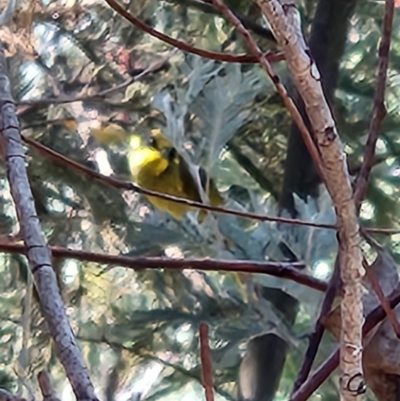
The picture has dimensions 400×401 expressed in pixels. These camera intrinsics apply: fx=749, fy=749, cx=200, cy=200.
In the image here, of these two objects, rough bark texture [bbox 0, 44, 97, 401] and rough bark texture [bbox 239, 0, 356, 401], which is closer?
rough bark texture [bbox 0, 44, 97, 401]

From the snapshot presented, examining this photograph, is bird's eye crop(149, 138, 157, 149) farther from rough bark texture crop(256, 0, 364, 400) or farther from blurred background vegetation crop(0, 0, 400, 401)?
rough bark texture crop(256, 0, 364, 400)

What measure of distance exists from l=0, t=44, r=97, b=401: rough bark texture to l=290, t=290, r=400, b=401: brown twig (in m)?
0.12

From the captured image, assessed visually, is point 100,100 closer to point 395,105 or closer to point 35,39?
point 35,39

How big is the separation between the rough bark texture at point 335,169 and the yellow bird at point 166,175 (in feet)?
1.88

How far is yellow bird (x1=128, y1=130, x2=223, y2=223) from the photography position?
82 centimetres

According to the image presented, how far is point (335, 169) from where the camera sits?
20 centimetres

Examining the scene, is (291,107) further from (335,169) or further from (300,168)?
(300,168)

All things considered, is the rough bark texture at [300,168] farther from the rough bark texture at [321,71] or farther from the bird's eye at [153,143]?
the bird's eye at [153,143]

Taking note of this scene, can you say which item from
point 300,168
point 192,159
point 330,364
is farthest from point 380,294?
point 300,168

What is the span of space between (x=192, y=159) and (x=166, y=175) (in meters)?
0.03

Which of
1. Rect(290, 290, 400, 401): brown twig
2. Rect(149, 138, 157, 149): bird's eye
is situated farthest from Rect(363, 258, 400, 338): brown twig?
Rect(149, 138, 157, 149): bird's eye

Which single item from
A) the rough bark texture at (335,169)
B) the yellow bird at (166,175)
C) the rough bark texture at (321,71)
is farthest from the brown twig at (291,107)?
the rough bark texture at (321,71)

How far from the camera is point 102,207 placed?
964mm

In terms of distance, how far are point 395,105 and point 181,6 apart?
12.5 inches
